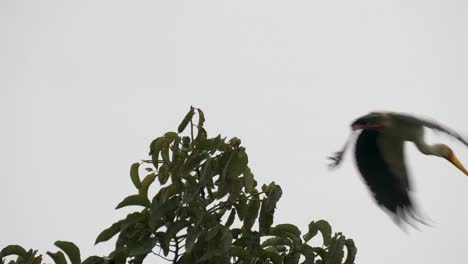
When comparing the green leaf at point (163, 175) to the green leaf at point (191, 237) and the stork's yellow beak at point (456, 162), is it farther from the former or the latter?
the stork's yellow beak at point (456, 162)

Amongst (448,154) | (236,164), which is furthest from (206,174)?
(448,154)

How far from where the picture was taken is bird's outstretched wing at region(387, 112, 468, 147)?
176 inches

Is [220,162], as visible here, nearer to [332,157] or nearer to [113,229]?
[113,229]

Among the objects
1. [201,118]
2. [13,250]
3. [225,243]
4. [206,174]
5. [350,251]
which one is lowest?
[350,251]

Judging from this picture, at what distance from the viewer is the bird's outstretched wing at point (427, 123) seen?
446cm

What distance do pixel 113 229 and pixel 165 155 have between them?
1.49 feet

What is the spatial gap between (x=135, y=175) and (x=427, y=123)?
7.48 feet

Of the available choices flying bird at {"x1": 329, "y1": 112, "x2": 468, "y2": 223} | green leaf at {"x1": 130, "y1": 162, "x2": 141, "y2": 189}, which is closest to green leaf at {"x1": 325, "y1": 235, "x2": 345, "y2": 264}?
green leaf at {"x1": 130, "y1": 162, "x2": 141, "y2": 189}

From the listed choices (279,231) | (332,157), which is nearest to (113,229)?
(279,231)

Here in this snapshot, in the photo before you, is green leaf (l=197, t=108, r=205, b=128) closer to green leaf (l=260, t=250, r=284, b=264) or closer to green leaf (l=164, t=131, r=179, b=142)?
green leaf (l=164, t=131, r=179, b=142)

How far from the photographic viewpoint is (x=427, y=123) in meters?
4.74

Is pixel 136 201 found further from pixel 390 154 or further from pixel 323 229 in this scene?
pixel 390 154

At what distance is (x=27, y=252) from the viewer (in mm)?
3297

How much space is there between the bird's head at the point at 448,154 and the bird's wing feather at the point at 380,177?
0.32 m
